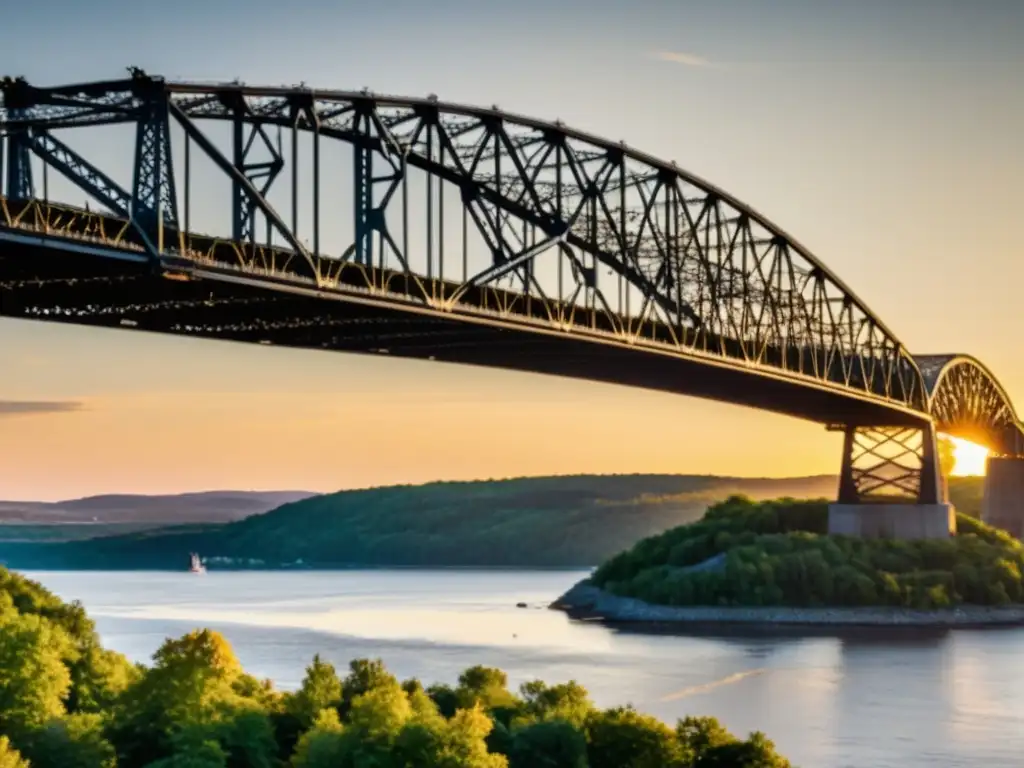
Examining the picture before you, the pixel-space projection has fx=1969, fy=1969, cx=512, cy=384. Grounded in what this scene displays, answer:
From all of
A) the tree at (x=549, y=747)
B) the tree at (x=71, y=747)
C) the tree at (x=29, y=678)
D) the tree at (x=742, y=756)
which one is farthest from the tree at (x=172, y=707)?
the tree at (x=742, y=756)

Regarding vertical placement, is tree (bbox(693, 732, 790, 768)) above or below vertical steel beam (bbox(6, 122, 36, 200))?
below

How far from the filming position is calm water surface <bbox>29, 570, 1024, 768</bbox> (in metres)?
60.6

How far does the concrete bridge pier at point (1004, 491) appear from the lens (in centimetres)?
15200

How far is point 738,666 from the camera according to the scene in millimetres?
83750

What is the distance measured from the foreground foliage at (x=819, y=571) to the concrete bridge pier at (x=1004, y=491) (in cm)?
2706

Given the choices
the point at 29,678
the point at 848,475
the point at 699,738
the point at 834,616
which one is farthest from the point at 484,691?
the point at 848,475

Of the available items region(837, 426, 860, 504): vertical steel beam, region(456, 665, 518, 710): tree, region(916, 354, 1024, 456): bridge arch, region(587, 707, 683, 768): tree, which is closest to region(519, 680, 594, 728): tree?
region(456, 665, 518, 710): tree

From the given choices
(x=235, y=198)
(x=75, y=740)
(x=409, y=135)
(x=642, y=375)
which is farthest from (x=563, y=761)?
(x=642, y=375)

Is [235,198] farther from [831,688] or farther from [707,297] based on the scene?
[707,297]

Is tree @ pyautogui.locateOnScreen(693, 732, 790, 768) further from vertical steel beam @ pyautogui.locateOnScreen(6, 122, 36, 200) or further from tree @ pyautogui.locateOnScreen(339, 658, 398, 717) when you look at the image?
vertical steel beam @ pyautogui.locateOnScreen(6, 122, 36, 200)

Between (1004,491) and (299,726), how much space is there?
117717 mm

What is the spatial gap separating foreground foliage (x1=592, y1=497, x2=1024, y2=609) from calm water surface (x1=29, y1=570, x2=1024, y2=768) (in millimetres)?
6268

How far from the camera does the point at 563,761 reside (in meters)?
41.5

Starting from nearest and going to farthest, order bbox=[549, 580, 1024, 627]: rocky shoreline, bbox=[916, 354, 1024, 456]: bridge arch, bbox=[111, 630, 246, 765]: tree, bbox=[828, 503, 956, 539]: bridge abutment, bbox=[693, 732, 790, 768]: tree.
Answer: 1. bbox=[111, 630, 246, 765]: tree
2. bbox=[693, 732, 790, 768]: tree
3. bbox=[549, 580, 1024, 627]: rocky shoreline
4. bbox=[828, 503, 956, 539]: bridge abutment
5. bbox=[916, 354, 1024, 456]: bridge arch
